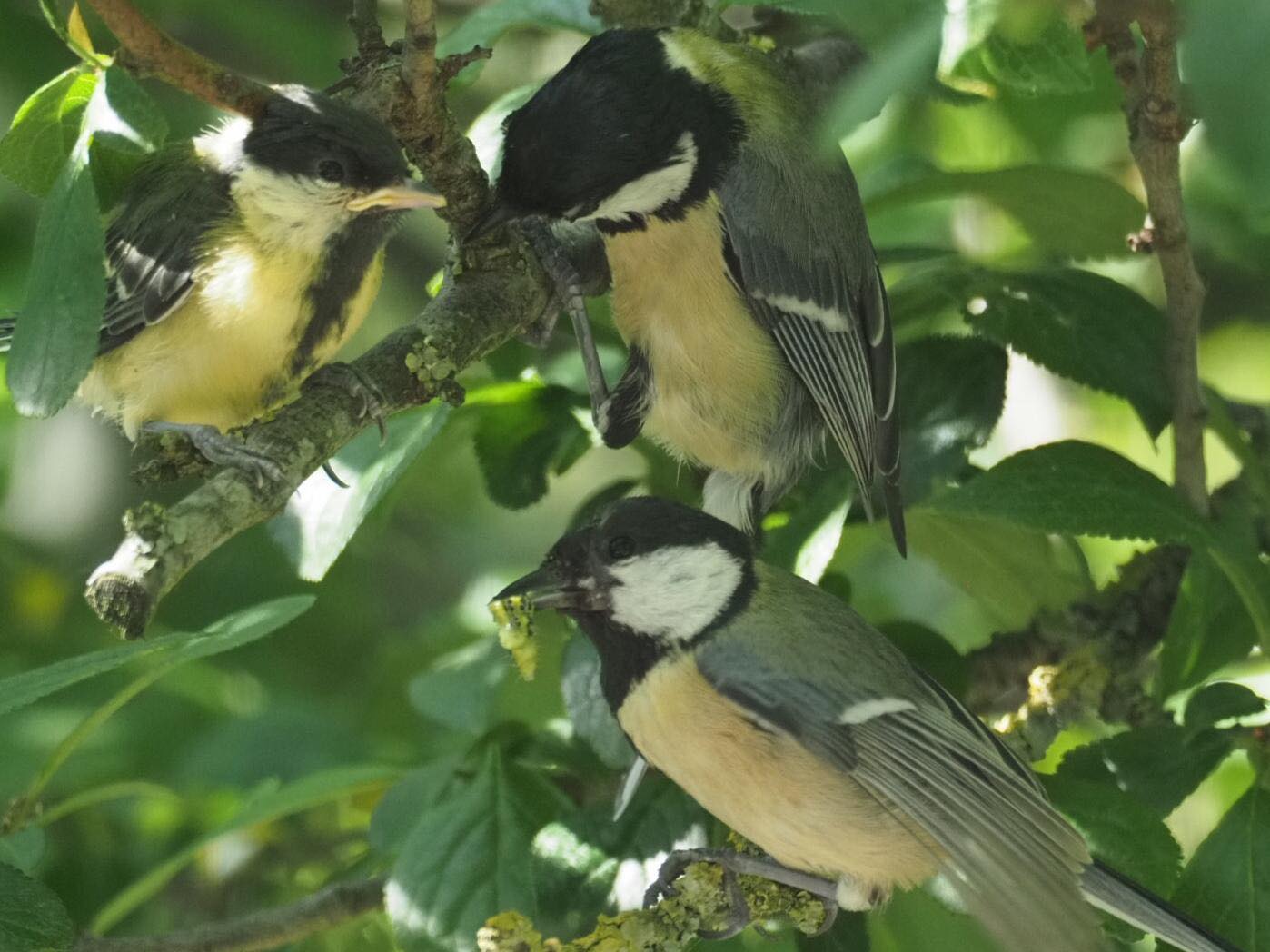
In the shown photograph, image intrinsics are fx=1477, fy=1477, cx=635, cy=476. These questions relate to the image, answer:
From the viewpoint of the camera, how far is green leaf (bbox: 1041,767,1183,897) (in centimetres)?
137

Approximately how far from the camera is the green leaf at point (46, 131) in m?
1.16

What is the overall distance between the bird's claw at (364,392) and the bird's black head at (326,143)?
335 mm

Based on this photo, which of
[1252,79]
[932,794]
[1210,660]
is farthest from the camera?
[1210,660]

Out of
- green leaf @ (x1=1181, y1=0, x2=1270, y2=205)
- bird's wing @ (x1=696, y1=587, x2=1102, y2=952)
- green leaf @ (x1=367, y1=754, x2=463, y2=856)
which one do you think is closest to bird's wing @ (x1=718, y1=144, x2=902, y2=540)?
bird's wing @ (x1=696, y1=587, x2=1102, y2=952)

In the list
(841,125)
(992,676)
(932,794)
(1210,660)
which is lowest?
(992,676)

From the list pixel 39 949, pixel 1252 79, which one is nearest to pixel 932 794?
pixel 39 949

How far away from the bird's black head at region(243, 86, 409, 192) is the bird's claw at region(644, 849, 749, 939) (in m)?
0.76

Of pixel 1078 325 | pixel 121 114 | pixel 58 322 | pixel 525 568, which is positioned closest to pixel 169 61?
pixel 121 114

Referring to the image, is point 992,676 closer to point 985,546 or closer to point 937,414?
point 985,546

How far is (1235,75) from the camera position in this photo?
0.46m

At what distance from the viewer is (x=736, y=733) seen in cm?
141

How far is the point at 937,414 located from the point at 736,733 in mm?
501

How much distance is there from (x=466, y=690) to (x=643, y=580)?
16.3 inches

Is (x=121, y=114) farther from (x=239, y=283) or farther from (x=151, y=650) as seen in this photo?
(x=239, y=283)
